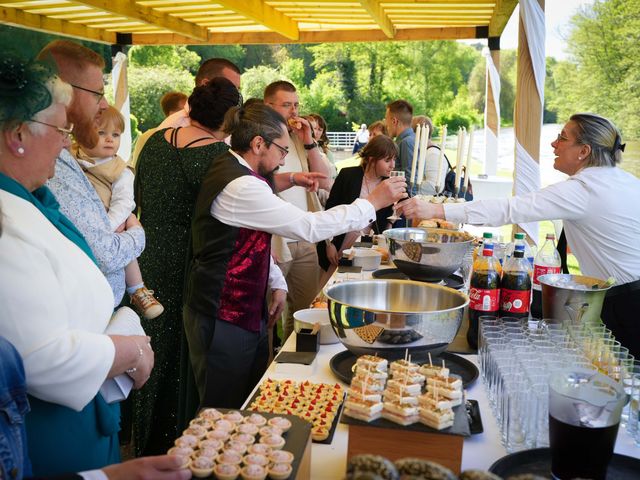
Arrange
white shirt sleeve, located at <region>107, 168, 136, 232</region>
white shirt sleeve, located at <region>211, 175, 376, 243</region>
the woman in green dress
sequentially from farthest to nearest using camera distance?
the woman in green dress
white shirt sleeve, located at <region>107, 168, 136, 232</region>
white shirt sleeve, located at <region>211, 175, 376, 243</region>

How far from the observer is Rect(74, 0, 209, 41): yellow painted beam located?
7194 mm

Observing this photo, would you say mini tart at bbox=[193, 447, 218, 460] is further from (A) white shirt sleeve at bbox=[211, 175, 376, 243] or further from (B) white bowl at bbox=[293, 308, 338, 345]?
(A) white shirt sleeve at bbox=[211, 175, 376, 243]

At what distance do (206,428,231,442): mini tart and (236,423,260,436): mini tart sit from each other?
30mm

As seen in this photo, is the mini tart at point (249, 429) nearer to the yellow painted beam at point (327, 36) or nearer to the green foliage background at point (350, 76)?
the yellow painted beam at point (327, 36)

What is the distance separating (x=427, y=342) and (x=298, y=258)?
250 centimetres

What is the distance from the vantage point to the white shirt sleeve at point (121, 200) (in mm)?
2701

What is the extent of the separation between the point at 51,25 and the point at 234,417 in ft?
29.7

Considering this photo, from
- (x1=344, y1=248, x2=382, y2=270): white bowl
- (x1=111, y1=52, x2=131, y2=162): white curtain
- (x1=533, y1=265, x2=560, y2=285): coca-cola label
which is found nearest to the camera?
(x1=533, y1=265, x2=560, y2=285): coca-cola label

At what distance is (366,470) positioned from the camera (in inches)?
31.7

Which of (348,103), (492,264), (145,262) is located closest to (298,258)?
(145,262)

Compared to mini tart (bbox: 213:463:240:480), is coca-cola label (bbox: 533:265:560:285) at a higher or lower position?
higher

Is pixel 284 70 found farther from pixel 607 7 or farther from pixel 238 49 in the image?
pixel 607 7

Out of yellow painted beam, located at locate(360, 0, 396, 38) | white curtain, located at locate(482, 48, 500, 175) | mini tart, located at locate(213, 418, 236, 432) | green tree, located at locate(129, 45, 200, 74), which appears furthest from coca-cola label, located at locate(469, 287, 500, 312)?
green tree, located at locate(129, 45, 200, 74)

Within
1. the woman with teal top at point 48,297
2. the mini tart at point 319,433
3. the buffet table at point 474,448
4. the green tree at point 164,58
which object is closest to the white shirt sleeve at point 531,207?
the buffet table at point 474,448
